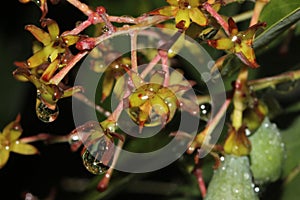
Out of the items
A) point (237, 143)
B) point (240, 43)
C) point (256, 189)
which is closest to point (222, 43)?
point (240, 43)

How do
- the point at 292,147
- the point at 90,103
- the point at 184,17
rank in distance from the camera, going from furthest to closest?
the point at 292,147, the point at 90,103, the point at 184,17

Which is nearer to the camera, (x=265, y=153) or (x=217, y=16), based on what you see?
(x=217, y=16)

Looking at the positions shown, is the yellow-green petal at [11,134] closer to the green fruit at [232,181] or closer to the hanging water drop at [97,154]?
the hanging water drop at [97,154]

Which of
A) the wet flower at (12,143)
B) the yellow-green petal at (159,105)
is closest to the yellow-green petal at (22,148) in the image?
the wet flower at (12,143)

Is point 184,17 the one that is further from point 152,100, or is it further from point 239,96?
point 239,96

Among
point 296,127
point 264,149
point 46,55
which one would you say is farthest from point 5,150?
point 296,127

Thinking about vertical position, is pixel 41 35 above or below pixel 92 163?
above
